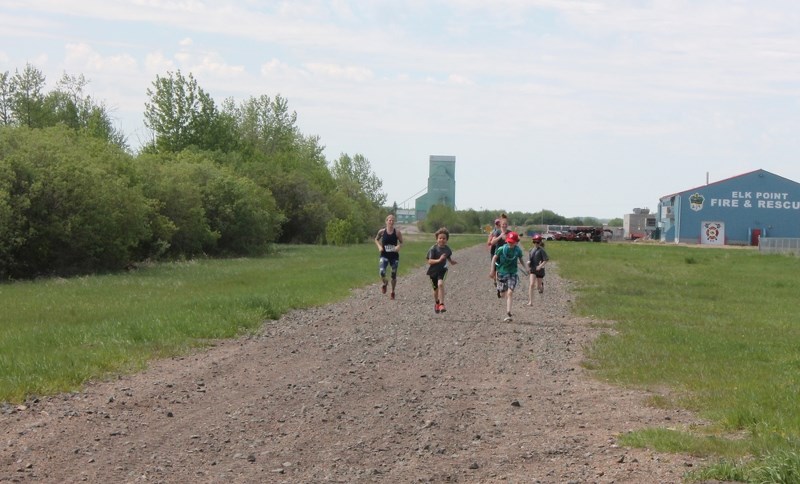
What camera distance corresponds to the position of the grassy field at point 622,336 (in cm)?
840

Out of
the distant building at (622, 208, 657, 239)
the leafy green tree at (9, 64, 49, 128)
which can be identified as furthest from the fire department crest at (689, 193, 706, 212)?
the leafy green tree at (9, 64, 49, 128)

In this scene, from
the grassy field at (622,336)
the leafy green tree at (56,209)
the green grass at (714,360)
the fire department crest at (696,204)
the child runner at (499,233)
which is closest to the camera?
the green grass at (714,360)

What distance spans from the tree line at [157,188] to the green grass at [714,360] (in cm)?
1767

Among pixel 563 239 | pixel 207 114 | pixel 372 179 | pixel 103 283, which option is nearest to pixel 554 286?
pixel 103 283

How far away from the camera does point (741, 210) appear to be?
328 feet

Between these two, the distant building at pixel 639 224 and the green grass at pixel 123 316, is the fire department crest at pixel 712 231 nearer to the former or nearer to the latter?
the distant building at pixel 639 224

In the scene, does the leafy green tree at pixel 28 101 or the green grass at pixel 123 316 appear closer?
the green grass at pixel 123 316

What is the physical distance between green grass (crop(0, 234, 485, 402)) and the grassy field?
30 mm

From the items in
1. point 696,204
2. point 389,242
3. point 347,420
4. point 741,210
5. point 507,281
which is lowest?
point 347,420

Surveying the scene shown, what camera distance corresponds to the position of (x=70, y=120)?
79.9m

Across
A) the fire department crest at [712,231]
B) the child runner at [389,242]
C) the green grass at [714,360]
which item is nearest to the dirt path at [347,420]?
the green grass at [714,360]

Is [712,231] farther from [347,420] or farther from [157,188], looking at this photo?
[347,420]

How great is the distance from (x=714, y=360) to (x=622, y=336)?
2910 mm

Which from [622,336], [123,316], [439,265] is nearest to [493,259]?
[439,265]
